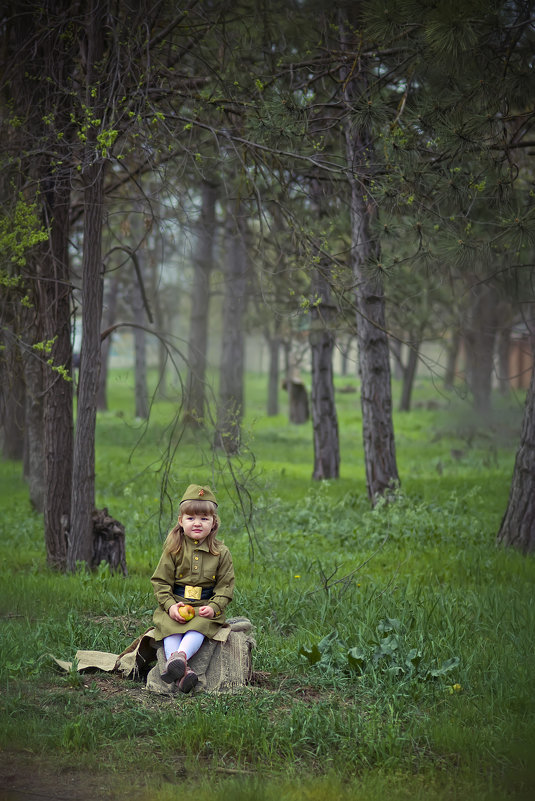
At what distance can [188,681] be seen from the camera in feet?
15.9

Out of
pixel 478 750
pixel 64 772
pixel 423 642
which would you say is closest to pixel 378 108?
pixel 423 642

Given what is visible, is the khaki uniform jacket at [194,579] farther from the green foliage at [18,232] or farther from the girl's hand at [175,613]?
the green foliage at [18,232]

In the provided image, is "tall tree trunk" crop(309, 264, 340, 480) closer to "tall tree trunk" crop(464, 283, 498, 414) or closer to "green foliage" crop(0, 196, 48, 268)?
"green foliage" crop(0, 196, 48, 268)

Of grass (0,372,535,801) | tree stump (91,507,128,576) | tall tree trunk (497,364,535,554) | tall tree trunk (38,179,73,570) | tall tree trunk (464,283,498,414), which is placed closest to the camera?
grass (0,372,535,801)

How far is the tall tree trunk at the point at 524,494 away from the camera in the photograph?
8.77 m

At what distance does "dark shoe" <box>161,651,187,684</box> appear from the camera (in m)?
4.81

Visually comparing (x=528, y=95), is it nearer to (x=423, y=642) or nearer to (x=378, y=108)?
(x=378, y=108)

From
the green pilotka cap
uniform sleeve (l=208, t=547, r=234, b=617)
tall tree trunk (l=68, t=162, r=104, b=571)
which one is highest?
tall tree trunk (l=68, t=162, r=104, b=571)

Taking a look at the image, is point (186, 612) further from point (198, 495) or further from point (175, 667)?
point (198, 495)

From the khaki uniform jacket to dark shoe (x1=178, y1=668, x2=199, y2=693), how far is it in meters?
0.28

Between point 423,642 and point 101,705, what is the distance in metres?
2.11

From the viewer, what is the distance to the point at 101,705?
4.71 m

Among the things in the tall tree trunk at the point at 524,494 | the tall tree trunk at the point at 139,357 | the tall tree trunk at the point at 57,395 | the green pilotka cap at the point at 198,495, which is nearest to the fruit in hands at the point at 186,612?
the green pilotka cap at the point at 198,495

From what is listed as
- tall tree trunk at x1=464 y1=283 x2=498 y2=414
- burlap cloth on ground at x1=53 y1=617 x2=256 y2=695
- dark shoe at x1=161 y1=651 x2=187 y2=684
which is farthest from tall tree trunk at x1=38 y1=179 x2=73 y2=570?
tall tree trunk at x1=464 y1=283 x2=498 y2=414
